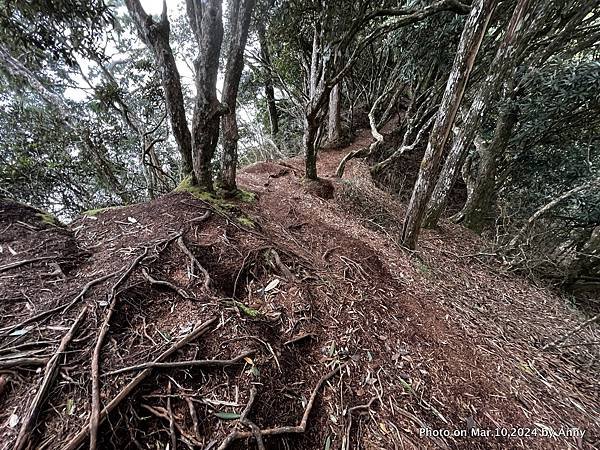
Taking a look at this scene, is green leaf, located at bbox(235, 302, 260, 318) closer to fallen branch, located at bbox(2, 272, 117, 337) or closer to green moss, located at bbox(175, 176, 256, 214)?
fallen branch, located at bbox(2, 272, 117, 337)

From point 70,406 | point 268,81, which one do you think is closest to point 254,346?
point 70,406

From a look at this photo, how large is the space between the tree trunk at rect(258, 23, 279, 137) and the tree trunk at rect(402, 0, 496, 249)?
5605 mm

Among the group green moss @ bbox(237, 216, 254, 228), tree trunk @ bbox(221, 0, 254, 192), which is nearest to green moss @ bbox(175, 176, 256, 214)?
green moss @ bbox(237, 216, 254, 228)

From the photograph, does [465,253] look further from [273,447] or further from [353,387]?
[273,447]

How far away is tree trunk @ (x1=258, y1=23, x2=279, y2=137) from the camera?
8.52 meters

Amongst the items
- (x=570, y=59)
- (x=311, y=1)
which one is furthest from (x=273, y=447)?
(x=570, y=59)

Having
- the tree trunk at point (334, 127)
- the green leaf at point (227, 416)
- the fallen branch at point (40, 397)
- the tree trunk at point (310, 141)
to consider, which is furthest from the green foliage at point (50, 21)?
the tree trunk at point (334, 127)

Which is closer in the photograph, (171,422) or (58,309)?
(171,422)

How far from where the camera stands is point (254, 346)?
79.0 inches

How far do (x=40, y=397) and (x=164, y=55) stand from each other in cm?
370

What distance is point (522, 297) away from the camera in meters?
4.34

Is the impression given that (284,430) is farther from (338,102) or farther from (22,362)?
(338,102)

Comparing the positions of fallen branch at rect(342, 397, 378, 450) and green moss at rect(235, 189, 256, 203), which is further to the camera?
green moss at rect(235, 189, 256, 203)

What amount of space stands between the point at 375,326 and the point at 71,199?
8177mm
